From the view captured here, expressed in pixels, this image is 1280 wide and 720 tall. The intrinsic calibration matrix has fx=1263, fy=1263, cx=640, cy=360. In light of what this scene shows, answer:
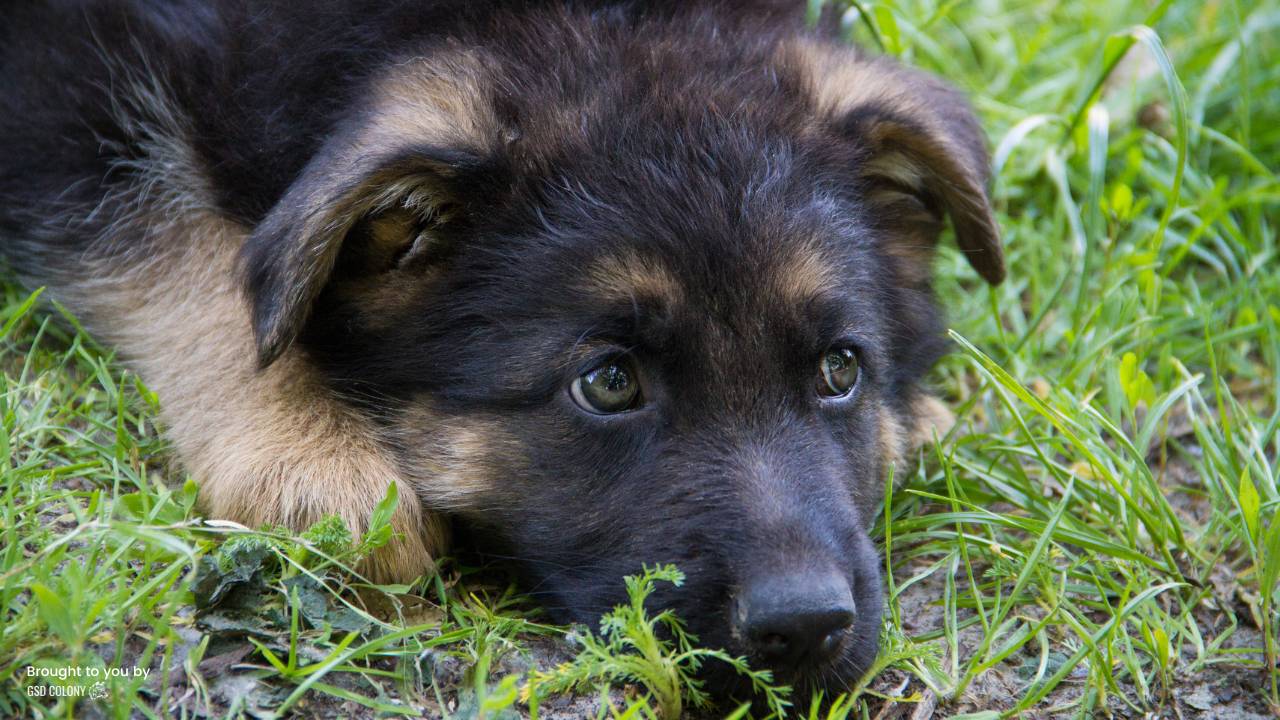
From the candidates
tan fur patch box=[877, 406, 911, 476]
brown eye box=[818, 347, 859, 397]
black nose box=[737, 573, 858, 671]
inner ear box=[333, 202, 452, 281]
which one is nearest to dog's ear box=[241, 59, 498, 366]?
inner ear box=[333, 202, 452, 281]

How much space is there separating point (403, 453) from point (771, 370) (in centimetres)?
106

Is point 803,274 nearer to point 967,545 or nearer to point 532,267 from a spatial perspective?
point 532,267

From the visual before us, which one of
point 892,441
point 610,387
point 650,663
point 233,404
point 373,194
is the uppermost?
point 373,194

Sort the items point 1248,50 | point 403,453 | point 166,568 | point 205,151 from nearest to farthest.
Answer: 1. point 166,568
2. point 403,453
3. point 205,151
4. point 1248,50

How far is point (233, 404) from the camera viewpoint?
357cm

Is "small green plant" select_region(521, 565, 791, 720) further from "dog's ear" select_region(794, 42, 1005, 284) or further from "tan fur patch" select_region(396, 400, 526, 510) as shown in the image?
"dog's ear" select_region(794, 42, 1005, 284)

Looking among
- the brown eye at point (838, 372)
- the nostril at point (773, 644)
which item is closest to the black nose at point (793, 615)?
the nostril at point (773, 644)

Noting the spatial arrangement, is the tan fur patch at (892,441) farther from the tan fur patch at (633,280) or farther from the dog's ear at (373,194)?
the dog's ear at (373,194)

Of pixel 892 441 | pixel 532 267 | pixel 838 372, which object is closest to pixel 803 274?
pixel 838 372

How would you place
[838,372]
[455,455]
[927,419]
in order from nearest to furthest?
[455,455]
[838,372]
[927,419]

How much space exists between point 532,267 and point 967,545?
1.51m

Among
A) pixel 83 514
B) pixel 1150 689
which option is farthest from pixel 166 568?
pixel 1150 689

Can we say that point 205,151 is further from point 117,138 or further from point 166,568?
point 166,568

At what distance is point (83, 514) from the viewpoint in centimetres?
306
